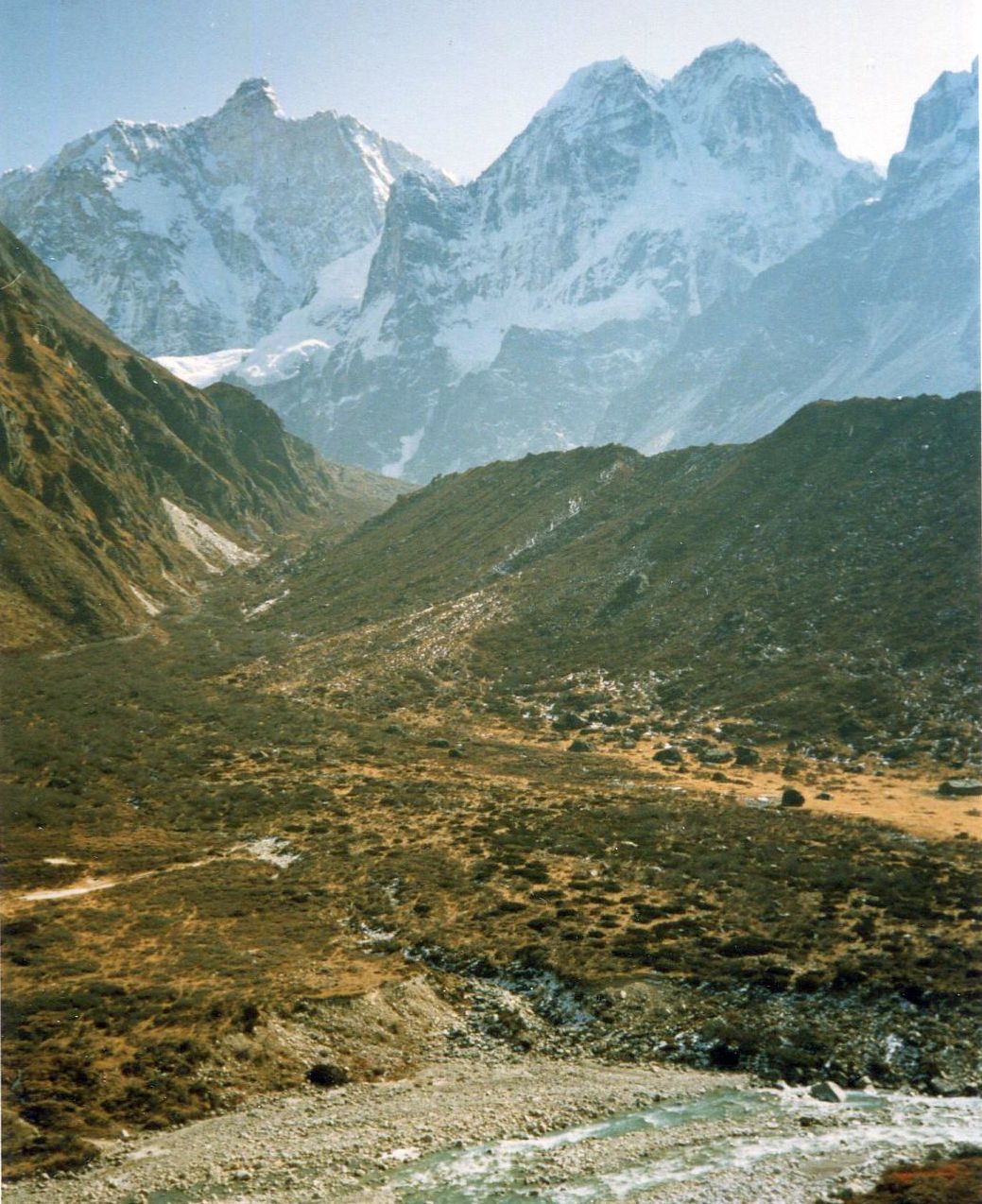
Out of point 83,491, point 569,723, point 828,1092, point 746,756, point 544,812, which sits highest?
point 83,491

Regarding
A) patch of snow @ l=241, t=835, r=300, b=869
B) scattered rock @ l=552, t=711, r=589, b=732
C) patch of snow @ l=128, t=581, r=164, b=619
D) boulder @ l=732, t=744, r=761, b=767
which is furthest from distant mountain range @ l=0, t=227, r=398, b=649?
boulder @ l=732, t=744, r=761, b=767

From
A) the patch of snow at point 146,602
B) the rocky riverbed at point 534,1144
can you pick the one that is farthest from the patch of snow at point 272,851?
the patch of snow at point 146,602

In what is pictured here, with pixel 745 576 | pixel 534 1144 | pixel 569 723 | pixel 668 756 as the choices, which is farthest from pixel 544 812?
pixel 745 576

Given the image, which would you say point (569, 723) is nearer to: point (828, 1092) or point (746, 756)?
point (746, 756)

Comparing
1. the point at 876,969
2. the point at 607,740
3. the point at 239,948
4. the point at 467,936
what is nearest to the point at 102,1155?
the point at 239,948

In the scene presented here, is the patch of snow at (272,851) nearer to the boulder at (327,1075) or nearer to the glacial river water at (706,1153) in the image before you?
the boulder at (327,1075)

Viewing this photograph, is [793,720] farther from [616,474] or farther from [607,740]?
[616,474]

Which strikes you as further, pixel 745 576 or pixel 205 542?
pixel 205 542

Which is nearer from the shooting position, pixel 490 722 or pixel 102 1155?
pixel 102 1155
